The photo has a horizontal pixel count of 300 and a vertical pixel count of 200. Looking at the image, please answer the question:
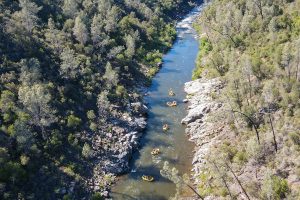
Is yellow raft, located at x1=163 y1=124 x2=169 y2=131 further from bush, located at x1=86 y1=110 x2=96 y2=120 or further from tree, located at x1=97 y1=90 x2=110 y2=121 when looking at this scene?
bush, located at x1=86 y1=110 x2=96 y2=120

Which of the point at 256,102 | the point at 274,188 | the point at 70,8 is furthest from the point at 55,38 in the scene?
the point at 274,188

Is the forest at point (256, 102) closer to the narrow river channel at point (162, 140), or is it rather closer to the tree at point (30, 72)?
the narrow river channel at point (162, 140)

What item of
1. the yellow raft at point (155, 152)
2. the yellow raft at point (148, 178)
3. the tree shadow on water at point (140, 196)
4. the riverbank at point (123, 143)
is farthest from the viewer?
the yellow raft at point (155, 152)

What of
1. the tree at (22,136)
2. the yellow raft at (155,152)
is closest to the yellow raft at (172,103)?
the yellow raft at (155,152)

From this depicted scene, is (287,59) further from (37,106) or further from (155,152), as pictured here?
(37,106)

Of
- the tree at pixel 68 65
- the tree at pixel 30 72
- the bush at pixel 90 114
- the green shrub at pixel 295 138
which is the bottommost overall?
the green shrub at pixel 295 138

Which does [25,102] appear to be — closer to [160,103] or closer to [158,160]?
[158,160]
